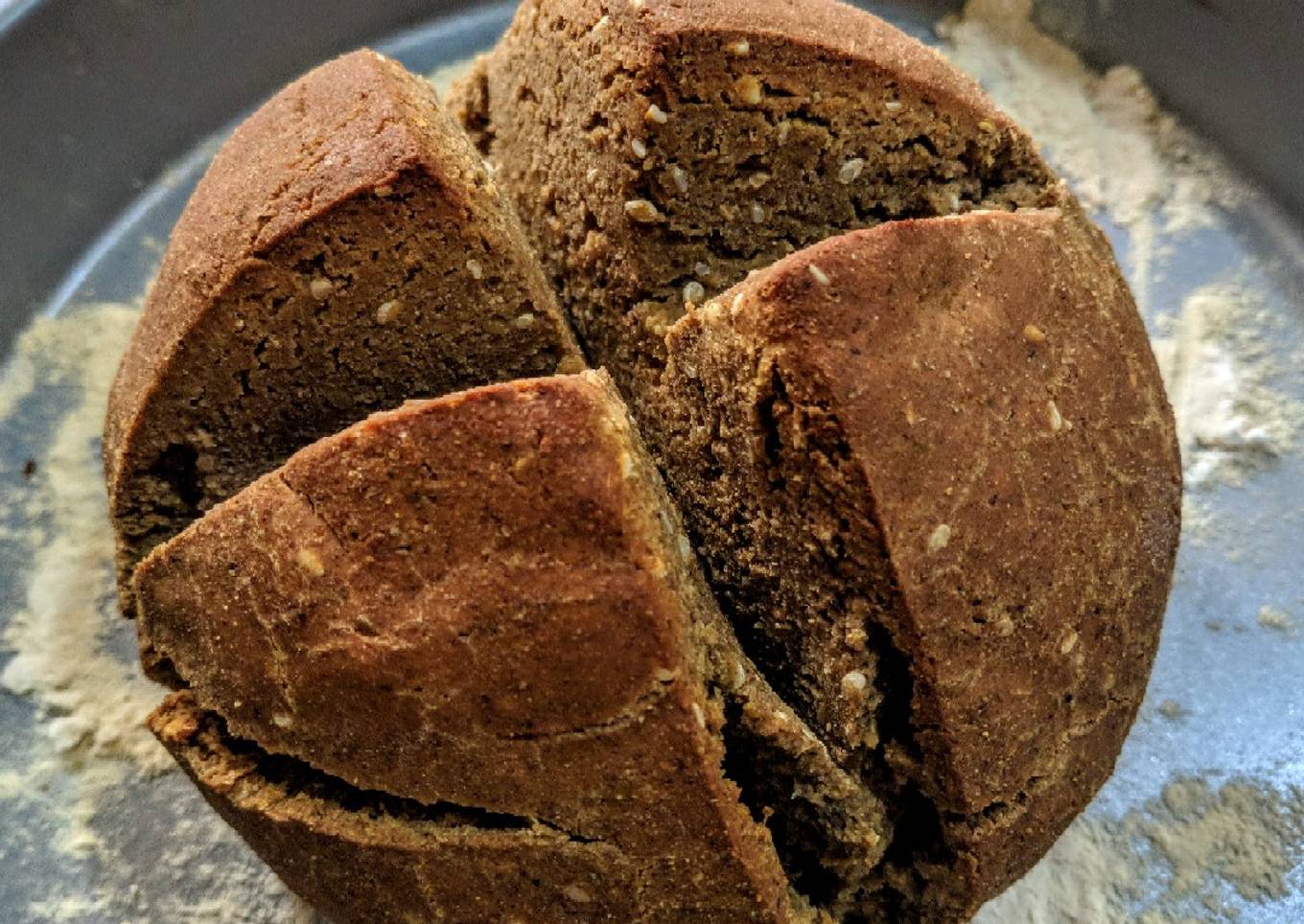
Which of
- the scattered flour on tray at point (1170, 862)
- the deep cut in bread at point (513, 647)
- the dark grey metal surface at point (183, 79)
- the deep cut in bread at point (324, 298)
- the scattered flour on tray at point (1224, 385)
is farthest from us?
the dark grey metal surface at point (183, 79)

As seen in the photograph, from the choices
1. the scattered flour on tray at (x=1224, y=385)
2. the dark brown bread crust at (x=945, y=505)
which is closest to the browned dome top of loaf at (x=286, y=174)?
the dark brown bread crust at (x=945, y=505)

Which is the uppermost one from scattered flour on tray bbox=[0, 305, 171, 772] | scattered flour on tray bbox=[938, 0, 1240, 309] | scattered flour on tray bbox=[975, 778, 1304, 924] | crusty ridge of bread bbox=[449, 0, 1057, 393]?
crusty ridge of bread bbox=[449, 0, 1057, 393]

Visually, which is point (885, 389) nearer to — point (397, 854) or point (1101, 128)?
point (397, 854)

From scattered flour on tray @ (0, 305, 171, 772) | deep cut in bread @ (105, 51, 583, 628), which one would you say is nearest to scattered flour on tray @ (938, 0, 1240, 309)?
deep cut in bread @ (105, 51, 583, 628)

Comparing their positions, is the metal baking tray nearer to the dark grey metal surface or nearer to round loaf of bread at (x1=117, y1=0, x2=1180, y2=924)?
the dark grey metal surface

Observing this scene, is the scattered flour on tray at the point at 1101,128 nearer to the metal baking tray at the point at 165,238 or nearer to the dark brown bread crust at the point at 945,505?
the metal baking tray at the point at 165,238

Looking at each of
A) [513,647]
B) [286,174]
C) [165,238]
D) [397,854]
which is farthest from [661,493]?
[165,238]
